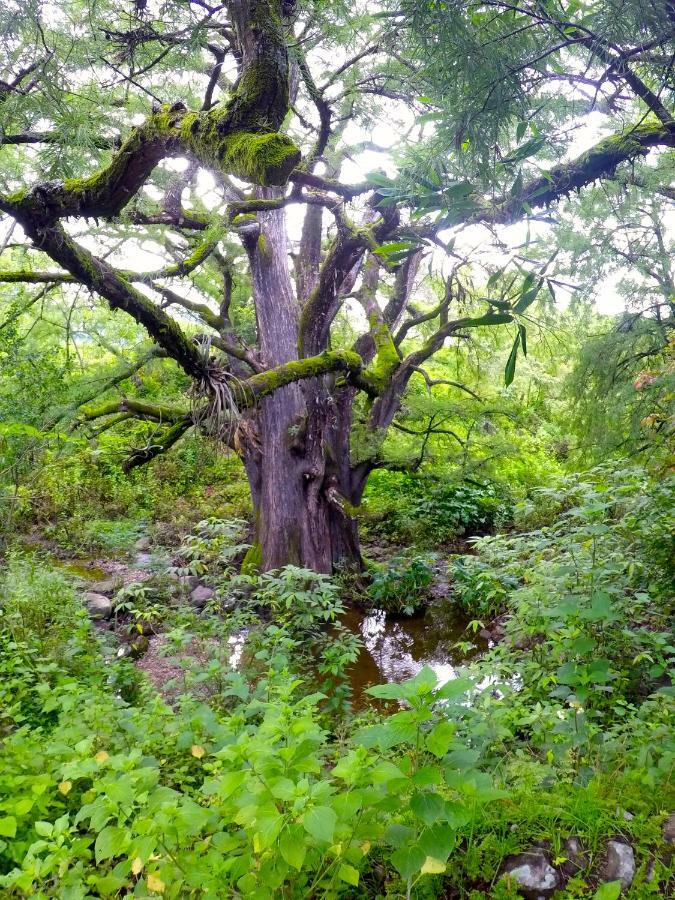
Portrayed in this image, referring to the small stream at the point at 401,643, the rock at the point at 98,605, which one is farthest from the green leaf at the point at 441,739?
the rock at the point at 98,605

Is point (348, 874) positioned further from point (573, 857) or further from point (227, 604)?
point (227, 604)

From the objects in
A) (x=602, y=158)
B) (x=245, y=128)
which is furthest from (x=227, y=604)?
(x=602, y=158)

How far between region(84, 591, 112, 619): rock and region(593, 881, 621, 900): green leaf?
19.3ft

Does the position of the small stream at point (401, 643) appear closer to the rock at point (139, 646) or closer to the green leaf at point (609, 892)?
the rock at point (139, 646)

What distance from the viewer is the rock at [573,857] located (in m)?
1.57

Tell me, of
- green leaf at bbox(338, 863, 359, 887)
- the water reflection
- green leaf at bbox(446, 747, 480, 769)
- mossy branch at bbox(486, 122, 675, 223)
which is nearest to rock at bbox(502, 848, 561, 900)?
green leaf at bbox(446, 747, 480, 769)

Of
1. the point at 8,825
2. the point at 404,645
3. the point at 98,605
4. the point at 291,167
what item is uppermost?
the point at 291,167

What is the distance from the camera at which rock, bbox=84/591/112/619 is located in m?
6.42

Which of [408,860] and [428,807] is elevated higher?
[428,807]

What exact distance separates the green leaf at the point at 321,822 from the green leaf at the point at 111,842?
0.54 meters

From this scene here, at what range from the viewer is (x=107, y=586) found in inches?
298

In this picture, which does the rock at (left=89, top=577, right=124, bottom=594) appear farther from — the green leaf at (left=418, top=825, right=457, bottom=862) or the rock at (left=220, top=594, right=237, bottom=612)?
the green leaf at (left=418, top=825, right=457, bottom=862)

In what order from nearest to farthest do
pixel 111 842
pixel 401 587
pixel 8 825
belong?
pixel 111 842
pixel 8 825
pixel 401 587

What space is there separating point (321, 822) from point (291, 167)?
9.28 feet
